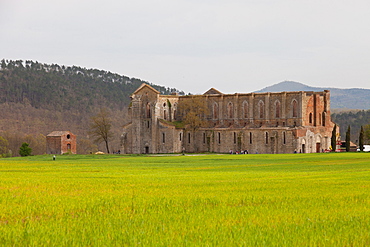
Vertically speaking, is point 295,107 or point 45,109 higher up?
point 45,109

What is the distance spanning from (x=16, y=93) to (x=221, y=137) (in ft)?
334

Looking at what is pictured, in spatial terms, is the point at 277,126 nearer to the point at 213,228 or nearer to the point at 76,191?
the point at 76,191

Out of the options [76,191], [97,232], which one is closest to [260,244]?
[97,232]

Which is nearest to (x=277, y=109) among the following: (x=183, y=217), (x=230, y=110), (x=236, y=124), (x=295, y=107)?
(x=295, y=107)

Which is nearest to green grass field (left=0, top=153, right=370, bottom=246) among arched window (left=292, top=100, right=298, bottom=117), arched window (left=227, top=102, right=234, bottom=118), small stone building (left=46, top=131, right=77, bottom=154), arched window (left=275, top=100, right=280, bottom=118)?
arched window (left=292, top=100, right=298, bottom=117)

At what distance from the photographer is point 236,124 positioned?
→ 109 meters

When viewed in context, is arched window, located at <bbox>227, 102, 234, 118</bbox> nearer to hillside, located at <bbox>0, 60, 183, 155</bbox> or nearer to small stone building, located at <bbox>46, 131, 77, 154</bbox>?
small stone building, located at <bbox>46, 131, 77, 154</bbox>

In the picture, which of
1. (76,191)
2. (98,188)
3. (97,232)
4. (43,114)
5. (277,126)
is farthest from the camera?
(43,114)

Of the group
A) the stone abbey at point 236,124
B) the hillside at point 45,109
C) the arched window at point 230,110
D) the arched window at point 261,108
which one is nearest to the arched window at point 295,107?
the stone abbey at point 236,124

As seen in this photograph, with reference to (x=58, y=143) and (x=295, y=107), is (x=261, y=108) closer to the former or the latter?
(x=295, y=107)

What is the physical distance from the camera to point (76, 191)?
68.6 ft

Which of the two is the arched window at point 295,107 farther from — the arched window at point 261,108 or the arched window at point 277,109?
the arched window at point 261,108

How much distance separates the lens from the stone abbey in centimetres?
10106

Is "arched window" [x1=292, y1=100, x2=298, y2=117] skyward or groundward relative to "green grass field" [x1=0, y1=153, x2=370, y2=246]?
skyward
